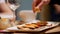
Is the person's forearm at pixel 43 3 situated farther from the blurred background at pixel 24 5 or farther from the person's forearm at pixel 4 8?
the person's forearm at pixel 4 8

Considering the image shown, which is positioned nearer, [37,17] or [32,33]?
[32,33]

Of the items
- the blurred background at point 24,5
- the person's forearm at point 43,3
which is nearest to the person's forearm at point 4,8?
the blurred background at point 24,5

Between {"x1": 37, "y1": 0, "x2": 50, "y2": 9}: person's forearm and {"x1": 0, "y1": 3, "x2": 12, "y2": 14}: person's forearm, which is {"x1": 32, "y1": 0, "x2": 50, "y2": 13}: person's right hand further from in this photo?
{"x1": 0, "y1": 3, "x2": 12, "y2": 14}: person's forearm

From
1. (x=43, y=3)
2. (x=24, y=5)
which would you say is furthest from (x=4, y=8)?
(x=43, y=3)

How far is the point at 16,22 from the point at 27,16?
0.26ft

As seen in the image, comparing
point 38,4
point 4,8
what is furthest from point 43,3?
point 4,8

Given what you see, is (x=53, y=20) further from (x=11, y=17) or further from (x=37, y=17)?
(x=11, y=17)

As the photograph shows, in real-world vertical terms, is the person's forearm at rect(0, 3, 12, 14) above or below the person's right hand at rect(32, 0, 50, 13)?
below

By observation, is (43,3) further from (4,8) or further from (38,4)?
(4,8)

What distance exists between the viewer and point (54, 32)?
3.32 ft

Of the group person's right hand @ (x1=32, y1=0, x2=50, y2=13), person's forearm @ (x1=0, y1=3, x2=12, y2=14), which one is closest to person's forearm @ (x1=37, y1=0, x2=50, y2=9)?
person's right hand @ (x1=32, y1=0, x2=50, y2=13)

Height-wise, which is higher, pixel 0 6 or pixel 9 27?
pixel 0 6

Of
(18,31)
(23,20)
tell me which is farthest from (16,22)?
(18,31)

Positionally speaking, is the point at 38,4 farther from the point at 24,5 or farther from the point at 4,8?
the point at 4,8
